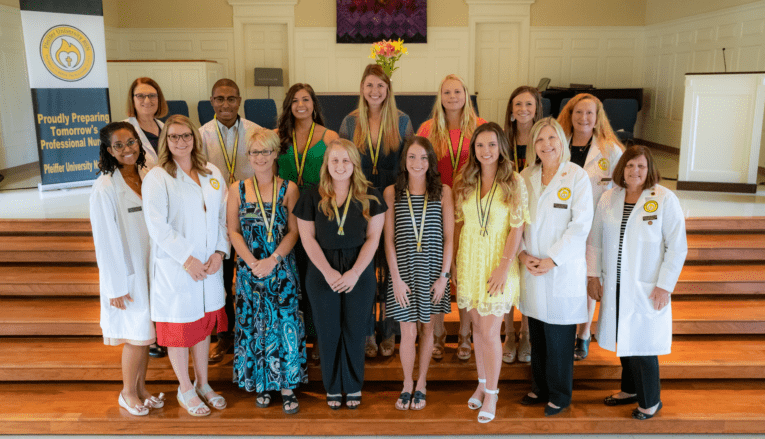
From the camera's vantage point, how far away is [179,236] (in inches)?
104

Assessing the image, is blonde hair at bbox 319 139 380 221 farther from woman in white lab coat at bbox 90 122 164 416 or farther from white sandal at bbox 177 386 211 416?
white sandal at bbox 177 386 211 416

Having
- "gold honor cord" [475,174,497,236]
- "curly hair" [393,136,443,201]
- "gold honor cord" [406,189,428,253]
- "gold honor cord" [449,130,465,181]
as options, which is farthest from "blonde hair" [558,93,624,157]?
"gold honor cord" [406,189,428,253]

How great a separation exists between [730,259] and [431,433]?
2705mm

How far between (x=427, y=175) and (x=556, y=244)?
2.38ft

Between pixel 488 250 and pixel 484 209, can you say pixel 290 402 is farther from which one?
pixel 484 209

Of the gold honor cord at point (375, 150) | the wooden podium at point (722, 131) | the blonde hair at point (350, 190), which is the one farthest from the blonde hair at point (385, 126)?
the wooden podium at point (722, 131)

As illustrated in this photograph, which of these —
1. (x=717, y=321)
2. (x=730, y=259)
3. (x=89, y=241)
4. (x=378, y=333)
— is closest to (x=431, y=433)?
(x=378, y=333)

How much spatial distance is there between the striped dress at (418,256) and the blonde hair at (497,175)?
0.14m

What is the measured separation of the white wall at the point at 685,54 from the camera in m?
7.30

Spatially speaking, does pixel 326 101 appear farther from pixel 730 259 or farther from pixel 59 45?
pixel 730 259

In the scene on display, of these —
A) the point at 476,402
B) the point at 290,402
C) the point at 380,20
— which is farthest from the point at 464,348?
the point at 380,20

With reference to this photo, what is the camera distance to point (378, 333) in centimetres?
341

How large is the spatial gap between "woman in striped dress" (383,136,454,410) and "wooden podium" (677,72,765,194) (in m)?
4.47

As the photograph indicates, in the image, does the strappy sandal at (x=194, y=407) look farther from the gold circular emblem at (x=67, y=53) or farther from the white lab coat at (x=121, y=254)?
the gold circular emblem at (x=67, y=53)
